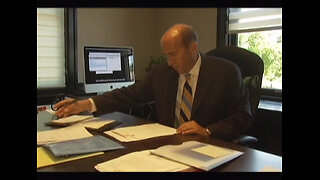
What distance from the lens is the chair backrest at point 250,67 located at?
1.50 metres

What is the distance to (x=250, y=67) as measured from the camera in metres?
1.57

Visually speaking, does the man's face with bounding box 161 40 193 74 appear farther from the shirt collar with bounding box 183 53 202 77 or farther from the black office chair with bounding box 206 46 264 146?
the black office chair with bounding box 206 46 264 146

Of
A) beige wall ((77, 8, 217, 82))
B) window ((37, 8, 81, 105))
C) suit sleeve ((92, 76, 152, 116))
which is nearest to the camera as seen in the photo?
suit sleeve ((92, 76, 152, 116))

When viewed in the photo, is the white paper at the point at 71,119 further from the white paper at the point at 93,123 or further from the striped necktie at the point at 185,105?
the striped necktie at the point at 185,105

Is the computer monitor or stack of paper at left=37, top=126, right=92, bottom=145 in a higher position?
the computer monitor

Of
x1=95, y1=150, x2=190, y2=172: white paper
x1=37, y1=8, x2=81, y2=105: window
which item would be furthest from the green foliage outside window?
x1=37, y1=8, x2=81, y2=105: window

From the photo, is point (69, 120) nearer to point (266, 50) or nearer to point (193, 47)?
point (193, 47)

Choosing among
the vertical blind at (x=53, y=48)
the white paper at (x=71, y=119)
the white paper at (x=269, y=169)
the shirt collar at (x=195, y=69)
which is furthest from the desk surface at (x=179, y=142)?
the vertical blind at (x=53, y=48)

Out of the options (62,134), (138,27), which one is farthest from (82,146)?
(138,27)

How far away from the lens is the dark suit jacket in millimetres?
1372

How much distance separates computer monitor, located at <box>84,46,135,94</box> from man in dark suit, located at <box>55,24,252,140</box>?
0.77m

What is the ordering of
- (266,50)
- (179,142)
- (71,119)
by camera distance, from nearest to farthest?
(179,142) → (71,119) → (266,50)

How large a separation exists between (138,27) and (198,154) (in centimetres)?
218
